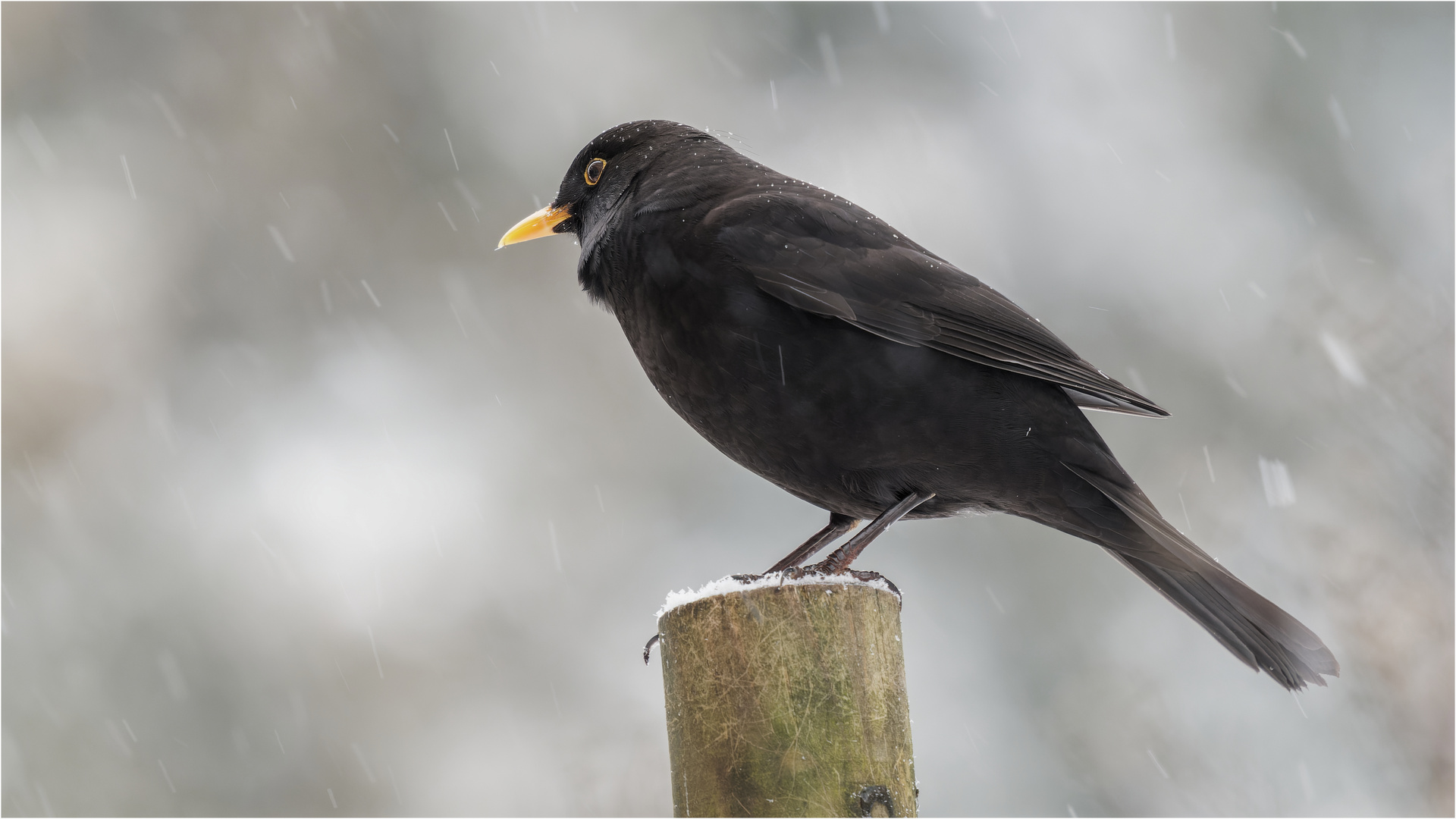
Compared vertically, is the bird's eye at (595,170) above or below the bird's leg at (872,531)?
above

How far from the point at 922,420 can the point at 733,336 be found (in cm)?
51

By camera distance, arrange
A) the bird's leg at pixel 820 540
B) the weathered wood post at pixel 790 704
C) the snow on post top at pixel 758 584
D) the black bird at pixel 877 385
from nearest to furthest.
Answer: the weathered wood post at pixel 790 704 → the snow on post top at pixel 758 584 → the black bird at pixel 877 385 → the bird's leg at pixel 820 540

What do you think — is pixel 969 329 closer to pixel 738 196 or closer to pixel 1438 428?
pixel 738 196

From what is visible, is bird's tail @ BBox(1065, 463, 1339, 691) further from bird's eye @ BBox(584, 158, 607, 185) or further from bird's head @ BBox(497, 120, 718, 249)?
bird's eye @ BBox(584, 158, 607, 185)

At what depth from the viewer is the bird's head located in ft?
11.7

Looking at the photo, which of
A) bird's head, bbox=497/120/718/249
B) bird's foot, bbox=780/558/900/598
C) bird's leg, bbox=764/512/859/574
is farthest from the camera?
bird's head, bbox=497/120/718/249

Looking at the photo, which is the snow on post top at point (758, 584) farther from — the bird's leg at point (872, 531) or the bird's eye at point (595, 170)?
the bird's eye at point (595, 170)

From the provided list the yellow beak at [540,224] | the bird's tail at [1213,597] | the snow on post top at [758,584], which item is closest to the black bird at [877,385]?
the bird's tail at [1213,597]

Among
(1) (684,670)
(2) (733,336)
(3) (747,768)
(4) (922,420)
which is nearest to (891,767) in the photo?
(3) (747,768)

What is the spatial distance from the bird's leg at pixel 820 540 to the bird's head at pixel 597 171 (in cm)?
125

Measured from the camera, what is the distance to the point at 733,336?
2.64 meters

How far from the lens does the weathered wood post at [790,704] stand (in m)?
1.96

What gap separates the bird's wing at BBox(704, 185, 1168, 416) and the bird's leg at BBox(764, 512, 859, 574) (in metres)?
0.67

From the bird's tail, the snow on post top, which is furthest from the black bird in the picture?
the snow on post top
